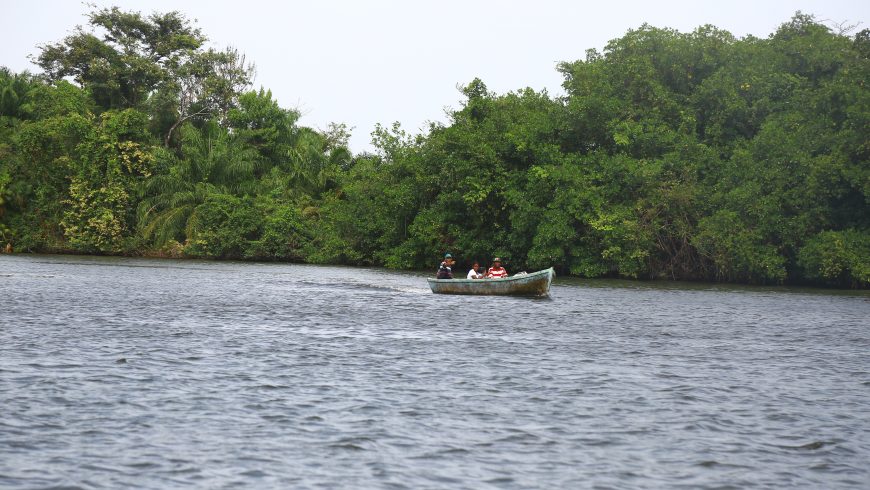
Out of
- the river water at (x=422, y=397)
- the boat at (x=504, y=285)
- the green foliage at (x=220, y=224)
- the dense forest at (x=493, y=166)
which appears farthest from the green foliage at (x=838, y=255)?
the green foliage at (x=220, y=224)

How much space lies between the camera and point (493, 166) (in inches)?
2062

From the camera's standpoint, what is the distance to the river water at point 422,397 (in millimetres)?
10500

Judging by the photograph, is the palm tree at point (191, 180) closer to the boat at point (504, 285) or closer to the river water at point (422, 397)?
the boat at point (504, 285)

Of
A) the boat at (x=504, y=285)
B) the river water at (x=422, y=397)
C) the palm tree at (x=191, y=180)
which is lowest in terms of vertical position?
the river water at (x=422, y=397)

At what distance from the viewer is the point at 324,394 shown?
1460 cm

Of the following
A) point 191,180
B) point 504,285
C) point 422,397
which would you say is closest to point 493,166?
point 504,285

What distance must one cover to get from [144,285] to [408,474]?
29.2 metres

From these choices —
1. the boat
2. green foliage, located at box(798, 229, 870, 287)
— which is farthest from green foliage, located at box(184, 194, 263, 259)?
green foliage, located at box(798, 229, 870, 287)

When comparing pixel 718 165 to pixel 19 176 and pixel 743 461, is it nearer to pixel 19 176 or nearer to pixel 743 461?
pixel 743 461

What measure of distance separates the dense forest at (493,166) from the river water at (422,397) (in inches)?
666

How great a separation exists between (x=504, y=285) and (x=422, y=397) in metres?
20.4

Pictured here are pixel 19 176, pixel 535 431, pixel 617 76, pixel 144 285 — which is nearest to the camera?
pixel 535 431

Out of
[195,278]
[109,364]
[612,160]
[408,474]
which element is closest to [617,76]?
[612,160]

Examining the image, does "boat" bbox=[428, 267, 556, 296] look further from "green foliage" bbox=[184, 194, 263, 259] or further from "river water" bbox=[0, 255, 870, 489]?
"green foliage" bbox=[184, 194, 263, 259]
